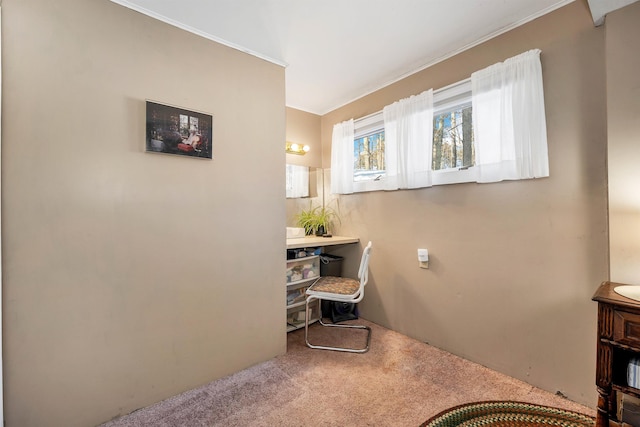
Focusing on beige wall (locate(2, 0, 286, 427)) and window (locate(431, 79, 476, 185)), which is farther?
window (locate(431, 79, 476, 185))

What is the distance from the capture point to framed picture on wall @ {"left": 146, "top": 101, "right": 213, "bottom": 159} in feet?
5.19

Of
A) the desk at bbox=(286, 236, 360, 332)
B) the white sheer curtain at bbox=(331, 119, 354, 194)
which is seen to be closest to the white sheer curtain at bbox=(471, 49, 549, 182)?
the white sheer curtain at bbox=(331, 119, 354, 194)

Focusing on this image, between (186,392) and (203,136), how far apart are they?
5.29ft

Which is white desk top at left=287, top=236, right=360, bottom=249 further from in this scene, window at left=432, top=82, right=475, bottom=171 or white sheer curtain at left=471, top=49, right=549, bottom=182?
white sheer curtain at left=471, top=49, right=549, bottom=182

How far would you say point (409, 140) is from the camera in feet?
7.45

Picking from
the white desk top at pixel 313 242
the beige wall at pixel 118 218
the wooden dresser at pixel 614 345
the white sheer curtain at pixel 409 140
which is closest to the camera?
the wooden dresser at pixel 614 345

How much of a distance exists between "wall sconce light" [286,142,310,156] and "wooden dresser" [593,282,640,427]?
99.2 inches

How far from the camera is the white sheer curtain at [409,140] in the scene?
218 centimetres

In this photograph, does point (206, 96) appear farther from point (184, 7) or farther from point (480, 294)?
point (480, 294)

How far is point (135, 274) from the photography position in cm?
154

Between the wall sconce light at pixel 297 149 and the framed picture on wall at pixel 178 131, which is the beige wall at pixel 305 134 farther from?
the framed picture on wall at pixel 178 131

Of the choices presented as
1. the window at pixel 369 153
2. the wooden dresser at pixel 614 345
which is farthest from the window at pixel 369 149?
the wooden dresser at pixel 614 345

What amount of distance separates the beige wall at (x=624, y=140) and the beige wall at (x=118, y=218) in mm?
2012

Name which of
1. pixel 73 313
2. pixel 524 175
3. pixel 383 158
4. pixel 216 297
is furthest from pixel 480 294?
pixel 73 313
